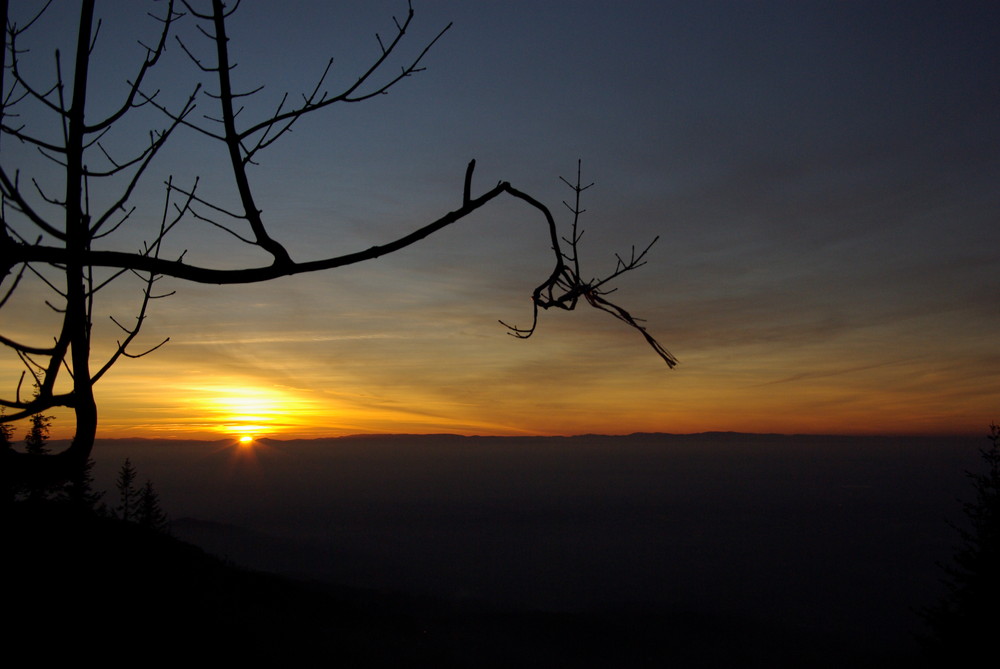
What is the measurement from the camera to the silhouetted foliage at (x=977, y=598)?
2522 cm

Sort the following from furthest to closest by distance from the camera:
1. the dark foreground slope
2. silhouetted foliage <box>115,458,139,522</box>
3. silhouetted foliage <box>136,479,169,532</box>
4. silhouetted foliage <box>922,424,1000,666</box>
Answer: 1. silhouetted foliage <box>115,458,139,522</box>
2. silhouetted foliage <box>136,479,169,532</box>
3. silhouetted foliage <box>922,424,1000,666</box>
4. the dark foreground slope

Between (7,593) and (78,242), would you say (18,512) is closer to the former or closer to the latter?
(78,242)

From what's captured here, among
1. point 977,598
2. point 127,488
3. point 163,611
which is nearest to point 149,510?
point 127,488

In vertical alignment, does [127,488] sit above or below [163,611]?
above

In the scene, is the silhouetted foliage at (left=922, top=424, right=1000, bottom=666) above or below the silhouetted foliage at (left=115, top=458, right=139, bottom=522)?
below

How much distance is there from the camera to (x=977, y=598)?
84.9ft

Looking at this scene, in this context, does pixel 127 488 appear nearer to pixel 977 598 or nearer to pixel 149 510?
pixel 149 510

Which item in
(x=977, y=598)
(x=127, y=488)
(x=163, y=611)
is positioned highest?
(x=127, y=488)

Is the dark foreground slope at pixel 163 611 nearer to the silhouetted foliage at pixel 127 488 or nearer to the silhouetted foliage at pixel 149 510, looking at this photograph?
the silhouetted foliage at pixel 149 510

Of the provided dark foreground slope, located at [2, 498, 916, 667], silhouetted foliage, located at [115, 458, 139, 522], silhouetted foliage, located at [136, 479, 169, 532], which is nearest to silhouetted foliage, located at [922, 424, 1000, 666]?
dark foreground slope, located at [2, 498, 916, 667]

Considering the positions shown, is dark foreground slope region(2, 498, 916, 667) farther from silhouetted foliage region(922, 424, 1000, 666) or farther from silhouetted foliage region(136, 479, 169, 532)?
silhouetted foliage region(922, 424, 1000, 666)

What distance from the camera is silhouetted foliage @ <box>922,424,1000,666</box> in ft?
82.7

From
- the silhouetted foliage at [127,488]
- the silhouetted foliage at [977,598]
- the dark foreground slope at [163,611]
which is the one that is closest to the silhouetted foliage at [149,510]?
the silhouetted foliage at [127,488]

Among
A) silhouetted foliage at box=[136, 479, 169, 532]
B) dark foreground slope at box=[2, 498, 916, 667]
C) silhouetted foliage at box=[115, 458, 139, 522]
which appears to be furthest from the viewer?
silhouetted foliage at box=[115, 458, 139, 522]
